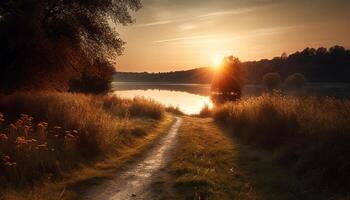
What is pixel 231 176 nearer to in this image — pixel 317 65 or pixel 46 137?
pixel 46 137

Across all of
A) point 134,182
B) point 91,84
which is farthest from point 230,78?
point 134,182

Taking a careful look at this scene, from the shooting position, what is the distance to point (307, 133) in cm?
1362

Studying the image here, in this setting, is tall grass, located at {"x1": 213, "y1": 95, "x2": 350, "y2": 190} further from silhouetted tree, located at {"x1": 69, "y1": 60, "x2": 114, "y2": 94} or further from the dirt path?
silhouetted tree, located at {"x1": 69, "y1": 60, "x2": 114, "y2": 94}

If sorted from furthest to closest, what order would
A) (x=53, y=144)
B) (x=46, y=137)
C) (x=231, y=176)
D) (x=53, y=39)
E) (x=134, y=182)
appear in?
(x=53, y=39), (x=46, y=137), (x=53, y=144), (x=231, y=176), (x=134, y=182)

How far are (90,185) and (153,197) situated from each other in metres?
1.98

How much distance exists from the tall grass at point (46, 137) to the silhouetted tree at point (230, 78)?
6340cm

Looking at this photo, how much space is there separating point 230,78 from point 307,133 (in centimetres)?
6805

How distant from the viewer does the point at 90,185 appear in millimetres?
10367

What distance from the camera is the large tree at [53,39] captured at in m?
17.7

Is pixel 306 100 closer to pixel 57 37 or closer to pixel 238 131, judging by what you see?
pixel 238 131

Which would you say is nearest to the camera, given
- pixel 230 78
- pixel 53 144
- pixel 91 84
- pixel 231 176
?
pixel 231 176

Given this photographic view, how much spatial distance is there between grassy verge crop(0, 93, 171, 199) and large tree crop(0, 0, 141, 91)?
2440 millimetres

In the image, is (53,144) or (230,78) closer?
(53,144)

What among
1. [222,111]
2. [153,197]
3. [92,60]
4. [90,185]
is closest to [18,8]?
[92,60]
